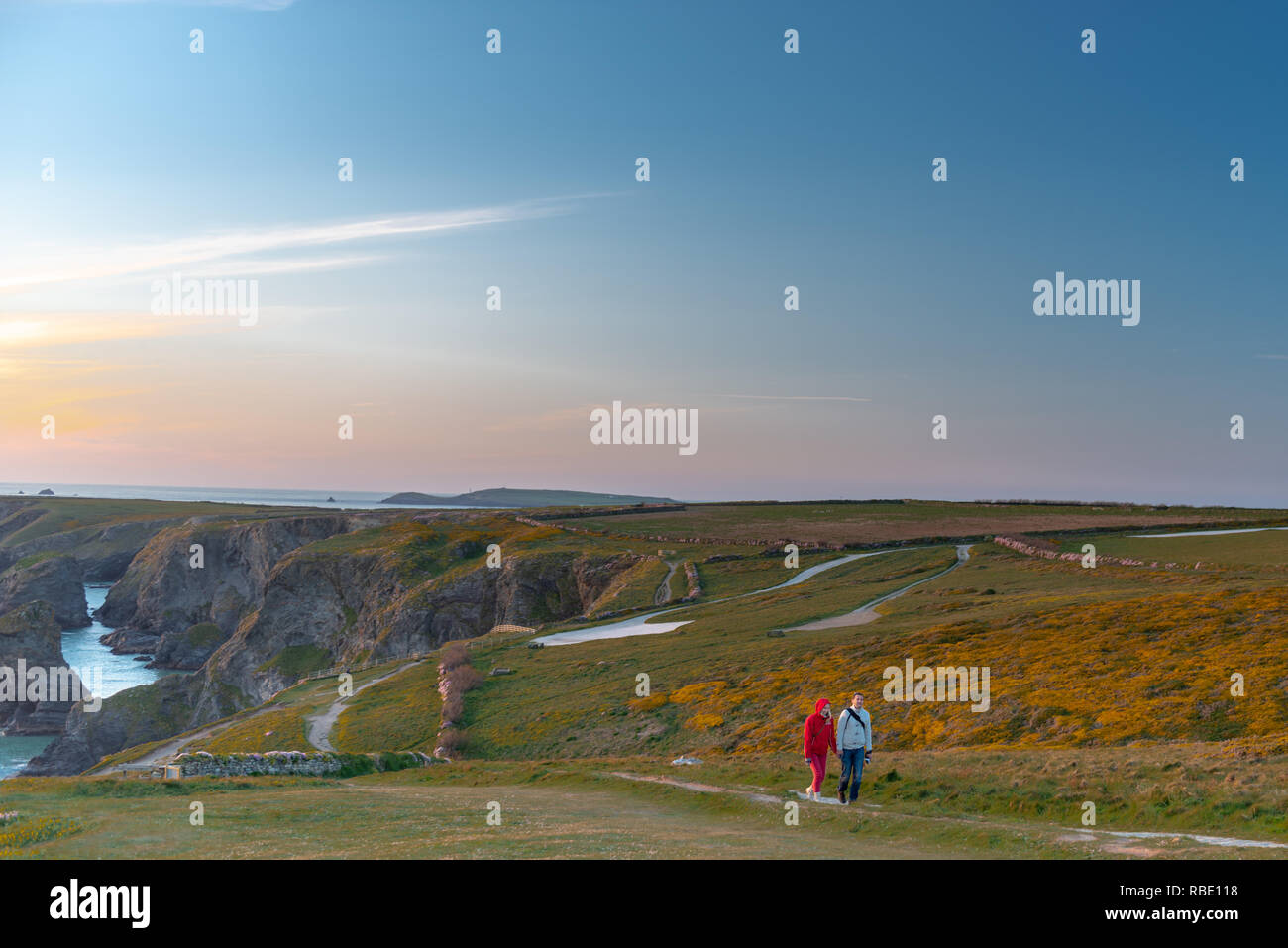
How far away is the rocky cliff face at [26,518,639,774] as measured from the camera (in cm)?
9625

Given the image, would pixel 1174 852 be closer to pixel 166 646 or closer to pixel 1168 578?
pixel 1168 578

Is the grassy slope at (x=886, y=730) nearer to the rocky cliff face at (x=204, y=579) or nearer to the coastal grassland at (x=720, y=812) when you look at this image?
the coastal grassland at (x=720, y=812)

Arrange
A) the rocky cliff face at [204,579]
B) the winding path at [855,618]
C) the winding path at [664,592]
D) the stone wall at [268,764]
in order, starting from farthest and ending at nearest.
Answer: the rocky cliff face at [204,579], the winding path at [664,592], the winding path at [855,618], the stone wall at [268,764]

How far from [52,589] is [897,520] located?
541 ft

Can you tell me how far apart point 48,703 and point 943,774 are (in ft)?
361

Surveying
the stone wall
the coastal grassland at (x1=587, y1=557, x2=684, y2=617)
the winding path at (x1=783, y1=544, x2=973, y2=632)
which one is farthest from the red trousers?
the coastal grassland at (x1=587, y1=557, x2=684, y2=617)

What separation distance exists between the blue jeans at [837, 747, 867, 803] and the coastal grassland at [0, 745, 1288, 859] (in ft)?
2.03

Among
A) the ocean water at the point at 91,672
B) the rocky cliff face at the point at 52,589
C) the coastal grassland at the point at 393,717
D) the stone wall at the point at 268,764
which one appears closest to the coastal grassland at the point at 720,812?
the stone wall at the point at 268,764

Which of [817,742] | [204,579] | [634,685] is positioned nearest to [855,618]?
[634,685]

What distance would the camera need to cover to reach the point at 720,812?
2567 centimetres

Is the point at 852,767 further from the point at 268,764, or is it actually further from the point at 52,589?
the point at 52,589

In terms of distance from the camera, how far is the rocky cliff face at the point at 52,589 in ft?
520

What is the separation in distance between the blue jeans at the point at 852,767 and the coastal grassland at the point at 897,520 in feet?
312
